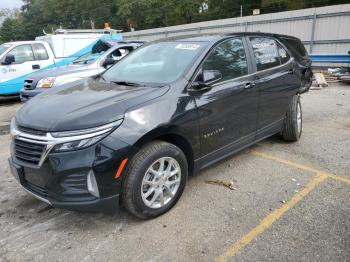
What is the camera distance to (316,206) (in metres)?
3.30

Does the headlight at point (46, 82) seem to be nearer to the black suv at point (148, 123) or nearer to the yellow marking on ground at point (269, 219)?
the black suv at point (148, 123)

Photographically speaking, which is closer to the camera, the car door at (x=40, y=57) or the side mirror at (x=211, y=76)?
the side mirror at (x=211, y=76)

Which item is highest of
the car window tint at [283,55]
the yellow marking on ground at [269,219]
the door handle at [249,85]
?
the car window tint at [283,55]

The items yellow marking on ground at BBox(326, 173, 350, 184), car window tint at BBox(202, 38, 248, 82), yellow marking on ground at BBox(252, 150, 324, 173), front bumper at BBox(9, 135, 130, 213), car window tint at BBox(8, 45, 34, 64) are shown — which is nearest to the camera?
front bumper at BBox(9, 135, 130, 213)

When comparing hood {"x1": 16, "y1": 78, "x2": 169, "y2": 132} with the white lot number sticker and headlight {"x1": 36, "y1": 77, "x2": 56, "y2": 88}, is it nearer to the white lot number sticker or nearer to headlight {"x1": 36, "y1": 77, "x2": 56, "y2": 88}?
the white lot number sticker

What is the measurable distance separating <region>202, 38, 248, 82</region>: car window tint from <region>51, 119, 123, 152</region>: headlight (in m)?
1.42

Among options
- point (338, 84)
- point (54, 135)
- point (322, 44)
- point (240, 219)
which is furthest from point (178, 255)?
point (322, 44)

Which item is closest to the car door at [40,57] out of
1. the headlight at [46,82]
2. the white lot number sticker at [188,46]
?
the headlight at [46,82]

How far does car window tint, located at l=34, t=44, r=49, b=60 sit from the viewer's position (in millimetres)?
10203

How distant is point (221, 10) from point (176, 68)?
118 ft

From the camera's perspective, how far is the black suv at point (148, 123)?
270 cm

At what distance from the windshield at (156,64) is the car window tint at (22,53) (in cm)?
686

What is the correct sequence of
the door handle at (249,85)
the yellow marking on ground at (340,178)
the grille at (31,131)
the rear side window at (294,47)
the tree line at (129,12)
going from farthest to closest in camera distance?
the tree line at (129,12), the rear side window at (294,47), the door handle at (249,85), the yellow marking on ground at (340,178), the grille at (31,131)

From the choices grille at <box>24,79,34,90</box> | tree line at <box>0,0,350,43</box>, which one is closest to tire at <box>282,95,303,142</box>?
grille at <box>24,79,34,90</box>
